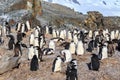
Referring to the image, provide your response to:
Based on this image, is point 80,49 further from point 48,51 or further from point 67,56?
point 48,51

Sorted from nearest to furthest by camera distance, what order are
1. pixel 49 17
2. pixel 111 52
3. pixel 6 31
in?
1. pixel 111 52
2. pixel 6 31
3. pixel 49 17

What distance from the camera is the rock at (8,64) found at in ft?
83.3

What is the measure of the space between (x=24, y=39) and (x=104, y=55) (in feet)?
34.2

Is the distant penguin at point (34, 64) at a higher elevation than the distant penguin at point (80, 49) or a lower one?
lower

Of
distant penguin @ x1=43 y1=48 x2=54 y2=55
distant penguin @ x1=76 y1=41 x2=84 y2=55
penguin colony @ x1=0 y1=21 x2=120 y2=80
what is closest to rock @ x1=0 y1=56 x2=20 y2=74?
penguin colony @ x1=0 y1=21 x2=120 y2=80

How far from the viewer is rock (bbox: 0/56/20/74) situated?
2539 cm

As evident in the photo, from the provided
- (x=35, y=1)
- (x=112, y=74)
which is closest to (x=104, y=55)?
(x=112, y=74)

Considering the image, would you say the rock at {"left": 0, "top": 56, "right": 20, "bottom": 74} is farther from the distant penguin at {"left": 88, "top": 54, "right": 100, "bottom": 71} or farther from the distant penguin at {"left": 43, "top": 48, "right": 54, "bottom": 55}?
the distant penguin at {"left": 88, "top": 54, "right": 100, "bottom": 71}

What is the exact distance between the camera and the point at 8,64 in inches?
1004

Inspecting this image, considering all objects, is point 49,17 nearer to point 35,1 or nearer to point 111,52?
point 35,1

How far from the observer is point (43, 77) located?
77.3ft

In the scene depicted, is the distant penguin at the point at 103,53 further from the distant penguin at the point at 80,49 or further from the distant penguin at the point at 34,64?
the distant penguin at the point at 34,64

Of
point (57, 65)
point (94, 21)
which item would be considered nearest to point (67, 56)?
point (57, 65)

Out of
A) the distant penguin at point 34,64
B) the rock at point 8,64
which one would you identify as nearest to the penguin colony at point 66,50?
the distant penguin at point 34,64
